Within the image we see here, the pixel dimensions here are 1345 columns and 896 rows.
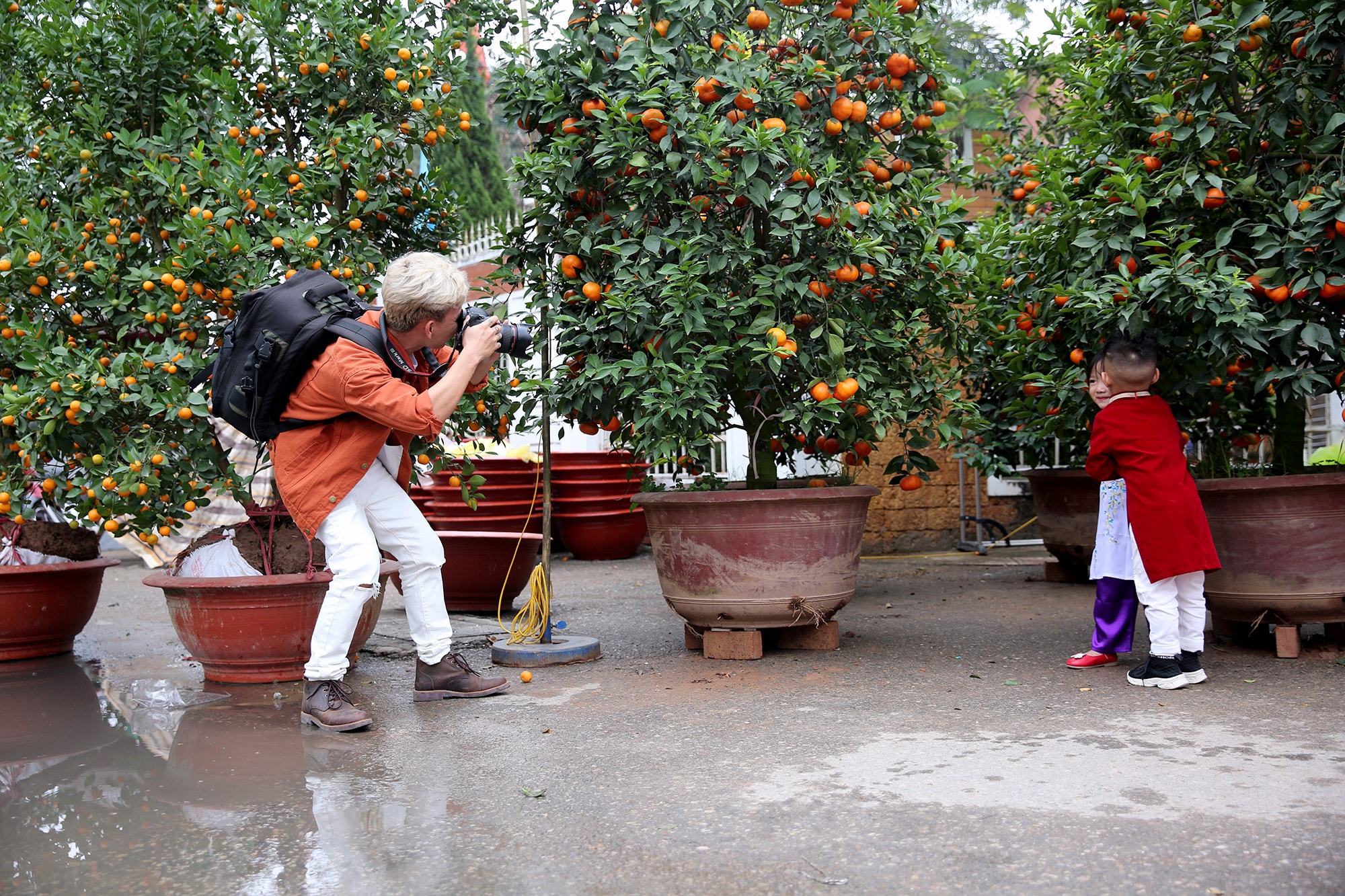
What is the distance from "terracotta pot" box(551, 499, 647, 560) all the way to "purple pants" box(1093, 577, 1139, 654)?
589 cm

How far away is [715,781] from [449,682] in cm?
169

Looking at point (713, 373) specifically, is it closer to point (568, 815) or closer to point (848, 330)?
point (848, 330)

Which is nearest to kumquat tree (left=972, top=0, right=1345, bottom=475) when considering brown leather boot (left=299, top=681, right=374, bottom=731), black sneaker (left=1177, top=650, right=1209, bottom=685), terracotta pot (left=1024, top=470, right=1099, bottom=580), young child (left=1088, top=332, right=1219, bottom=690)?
young child (left=1088, top=332, right=1219, bottom=690)

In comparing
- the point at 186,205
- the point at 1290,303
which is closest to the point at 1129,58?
the point at 1290,303

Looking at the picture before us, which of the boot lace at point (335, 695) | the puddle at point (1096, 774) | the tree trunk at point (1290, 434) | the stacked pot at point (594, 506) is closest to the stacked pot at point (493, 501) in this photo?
the stacked pot at point (594, 506)

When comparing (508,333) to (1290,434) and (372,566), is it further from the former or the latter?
(1290,434)

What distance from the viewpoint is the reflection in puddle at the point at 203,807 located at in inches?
103

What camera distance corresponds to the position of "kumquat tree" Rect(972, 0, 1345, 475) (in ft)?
13.8

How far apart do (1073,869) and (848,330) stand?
111 inches

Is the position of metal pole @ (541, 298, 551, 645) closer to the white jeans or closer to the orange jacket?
the white jeans

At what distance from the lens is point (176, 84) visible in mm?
5391

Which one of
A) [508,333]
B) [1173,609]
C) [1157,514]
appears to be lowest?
[1173,609]

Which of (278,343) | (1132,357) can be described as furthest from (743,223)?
(278,343)

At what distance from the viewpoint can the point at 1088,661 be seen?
468 centimetres
